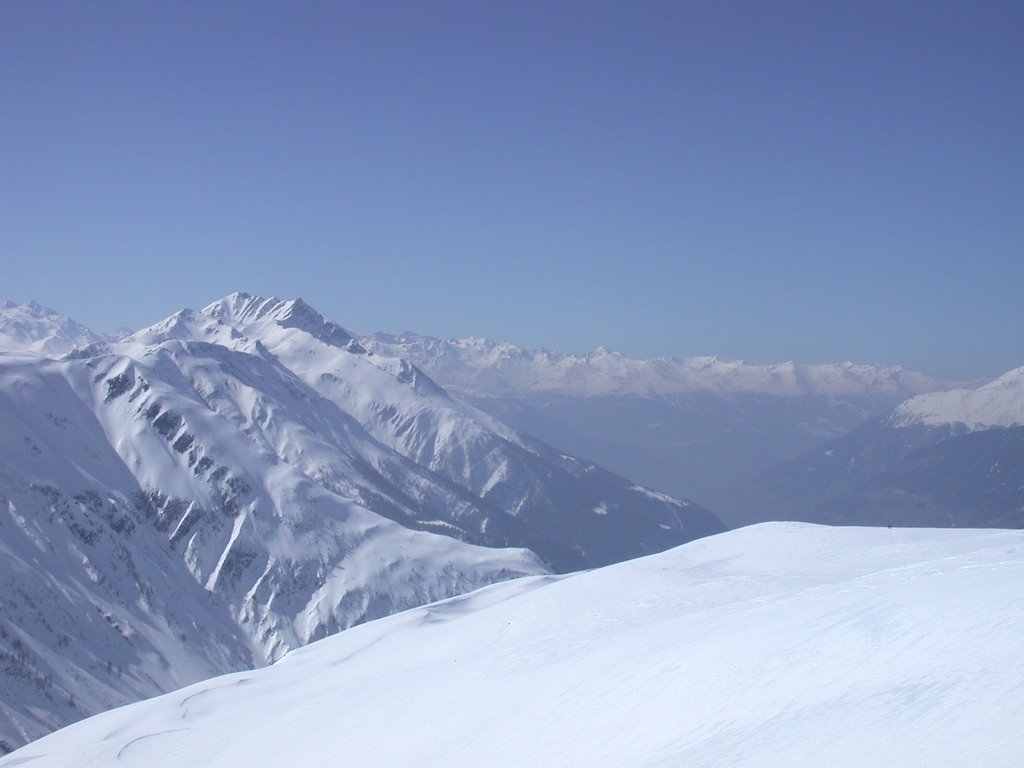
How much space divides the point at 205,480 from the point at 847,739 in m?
188

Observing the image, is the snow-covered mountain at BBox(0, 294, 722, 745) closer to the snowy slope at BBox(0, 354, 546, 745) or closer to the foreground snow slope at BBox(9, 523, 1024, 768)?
the snowy slope at BBox(0, 354, 546, 745)

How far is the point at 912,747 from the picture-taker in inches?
484

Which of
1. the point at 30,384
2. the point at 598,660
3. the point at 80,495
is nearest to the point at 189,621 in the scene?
the point at 80,495

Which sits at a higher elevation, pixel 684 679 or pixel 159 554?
pixel 684 679

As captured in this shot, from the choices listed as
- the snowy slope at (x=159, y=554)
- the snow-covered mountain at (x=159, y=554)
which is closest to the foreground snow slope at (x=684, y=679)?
the snowy slope at (x=159, y=554)

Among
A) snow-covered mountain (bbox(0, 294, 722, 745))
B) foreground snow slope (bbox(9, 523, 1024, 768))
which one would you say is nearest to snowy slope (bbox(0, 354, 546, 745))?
snow-covered mountain (bbox(0, 294, 722, 745))

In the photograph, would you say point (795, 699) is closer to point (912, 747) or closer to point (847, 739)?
point (847, 739)

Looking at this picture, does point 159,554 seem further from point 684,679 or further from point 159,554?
point 684,679

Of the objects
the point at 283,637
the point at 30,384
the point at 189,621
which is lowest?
the point at 283,637

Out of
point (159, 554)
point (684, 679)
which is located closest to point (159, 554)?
point (159, 554)

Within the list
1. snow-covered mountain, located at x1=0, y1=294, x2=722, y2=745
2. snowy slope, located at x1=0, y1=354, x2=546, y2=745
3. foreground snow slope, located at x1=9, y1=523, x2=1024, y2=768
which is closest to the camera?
foreground snow slope, located at x1=9, y1=523, x2=1024, y2=768

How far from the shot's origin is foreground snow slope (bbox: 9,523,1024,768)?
13984mm

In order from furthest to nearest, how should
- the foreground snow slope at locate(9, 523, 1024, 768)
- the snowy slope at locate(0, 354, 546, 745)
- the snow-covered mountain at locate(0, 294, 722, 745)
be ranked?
the snow-covered mountain at locate(0, 294, 722, 745) < the snowy slope at locate(0, 354, 546, 745) < the foreground snow slope at locate(9, 523, 1024, 768)

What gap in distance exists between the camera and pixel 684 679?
64.3 ft
